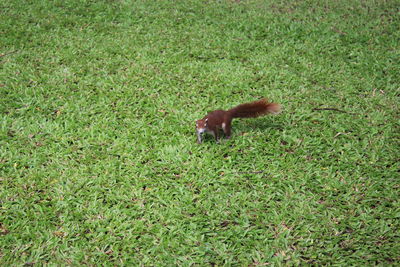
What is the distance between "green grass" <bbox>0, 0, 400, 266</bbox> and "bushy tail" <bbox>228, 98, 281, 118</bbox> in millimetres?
310

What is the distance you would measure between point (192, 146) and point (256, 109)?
70 centimetres

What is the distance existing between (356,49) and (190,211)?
153 inches

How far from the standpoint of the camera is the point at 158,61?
461 cm

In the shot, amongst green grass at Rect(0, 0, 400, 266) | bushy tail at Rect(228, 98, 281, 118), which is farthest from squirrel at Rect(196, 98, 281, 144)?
green grass at Rect(0, 0, 400, 266)

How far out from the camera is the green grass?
7.92 feet

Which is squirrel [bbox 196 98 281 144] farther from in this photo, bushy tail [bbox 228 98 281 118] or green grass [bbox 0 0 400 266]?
green grass [bbox 0 0 400 266]

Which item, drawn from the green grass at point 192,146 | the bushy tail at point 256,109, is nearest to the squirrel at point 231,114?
the bushy tail at point 256,109

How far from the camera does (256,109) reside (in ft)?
10.0

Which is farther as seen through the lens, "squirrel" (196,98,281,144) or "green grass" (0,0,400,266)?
"squirrel" (196,98,281,144)

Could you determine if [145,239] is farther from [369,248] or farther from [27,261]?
[369,248]

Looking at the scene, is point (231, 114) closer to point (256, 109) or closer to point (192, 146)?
point (256, 109)

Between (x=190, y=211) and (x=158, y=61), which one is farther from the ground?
(x=158, y=61)

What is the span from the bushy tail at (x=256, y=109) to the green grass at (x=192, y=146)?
0.31 m

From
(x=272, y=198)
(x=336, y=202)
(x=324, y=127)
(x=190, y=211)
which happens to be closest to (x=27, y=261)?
(x=190, y=211)
